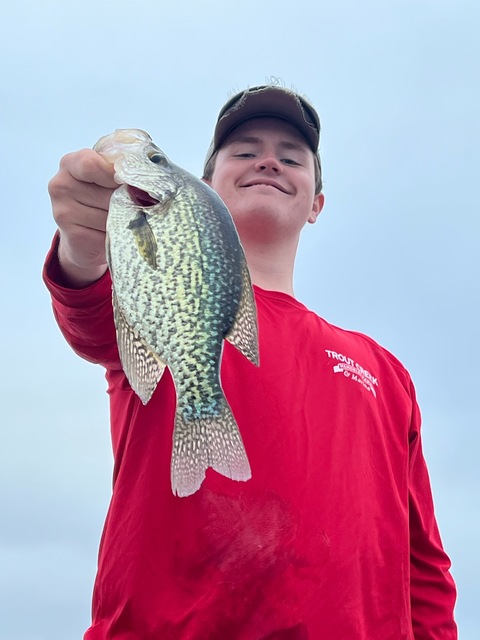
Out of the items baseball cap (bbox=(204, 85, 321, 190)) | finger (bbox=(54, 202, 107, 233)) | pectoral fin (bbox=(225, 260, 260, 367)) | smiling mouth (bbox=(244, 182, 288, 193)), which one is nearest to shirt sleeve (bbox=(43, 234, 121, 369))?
finger (bbox=(54, 202, 107, 233))

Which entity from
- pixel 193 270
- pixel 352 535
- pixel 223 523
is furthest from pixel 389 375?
pixel 193 270

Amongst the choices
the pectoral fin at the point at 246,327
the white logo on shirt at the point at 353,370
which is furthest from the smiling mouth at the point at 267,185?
the pectoral fin at the point at 246,327

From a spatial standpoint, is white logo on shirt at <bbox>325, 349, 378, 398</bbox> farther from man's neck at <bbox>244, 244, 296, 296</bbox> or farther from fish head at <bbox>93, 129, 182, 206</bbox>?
fish head at <bbox>93, 129, 182, 206</bbox>

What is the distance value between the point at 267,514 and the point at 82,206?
3.87 feet

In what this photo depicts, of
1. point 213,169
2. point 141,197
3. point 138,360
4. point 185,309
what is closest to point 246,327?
point 185,309

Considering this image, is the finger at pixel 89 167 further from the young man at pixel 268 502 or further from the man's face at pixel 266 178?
the man's face at pixel 266 178

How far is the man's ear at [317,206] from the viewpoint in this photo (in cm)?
449

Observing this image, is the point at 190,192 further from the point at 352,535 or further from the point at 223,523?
the point at 352,535

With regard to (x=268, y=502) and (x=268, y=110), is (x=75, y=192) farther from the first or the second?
(x=268, y=110)

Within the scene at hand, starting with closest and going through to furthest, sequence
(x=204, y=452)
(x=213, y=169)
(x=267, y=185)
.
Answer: (x=204, y=452) → (x=267, y=185) → (x=213, y=169)

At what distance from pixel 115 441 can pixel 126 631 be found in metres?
0.74

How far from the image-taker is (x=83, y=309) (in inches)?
114

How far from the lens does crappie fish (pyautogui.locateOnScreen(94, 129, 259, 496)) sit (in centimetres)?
248

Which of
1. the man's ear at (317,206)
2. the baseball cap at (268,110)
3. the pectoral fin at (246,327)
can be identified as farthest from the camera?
the man's ear at (317,206)
